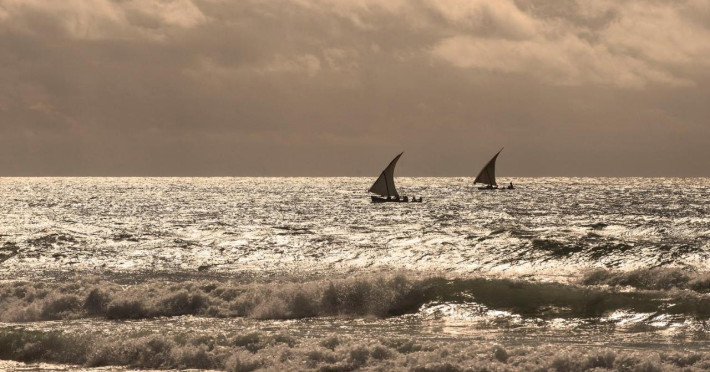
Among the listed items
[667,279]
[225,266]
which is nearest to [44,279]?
[225,266]

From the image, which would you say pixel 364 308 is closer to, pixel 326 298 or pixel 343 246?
pixel 326 298

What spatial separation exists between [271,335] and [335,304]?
6.49 m

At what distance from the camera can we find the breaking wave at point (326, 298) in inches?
1057

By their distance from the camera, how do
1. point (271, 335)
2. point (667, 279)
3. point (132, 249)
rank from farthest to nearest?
point (132, 249) < point (667, 279) < point (271, 335)

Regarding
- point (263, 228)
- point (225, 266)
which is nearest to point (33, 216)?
point (263, 228)

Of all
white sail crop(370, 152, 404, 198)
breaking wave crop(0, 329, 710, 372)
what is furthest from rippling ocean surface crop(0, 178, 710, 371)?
white sail crop(370, 152, 404, 198)

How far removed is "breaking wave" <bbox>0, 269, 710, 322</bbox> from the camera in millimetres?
26844

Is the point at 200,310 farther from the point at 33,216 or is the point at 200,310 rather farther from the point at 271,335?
the point at 33,216

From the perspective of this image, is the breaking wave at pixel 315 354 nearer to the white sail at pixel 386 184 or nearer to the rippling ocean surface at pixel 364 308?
the rippling ocean surface at pixel 364 308

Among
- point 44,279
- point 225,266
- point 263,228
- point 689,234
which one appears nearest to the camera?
point 44,279

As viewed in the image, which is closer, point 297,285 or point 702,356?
point 702,356

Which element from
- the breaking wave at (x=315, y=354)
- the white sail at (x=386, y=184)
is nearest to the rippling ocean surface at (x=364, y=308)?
the breaking wave at (x=315, y=354)

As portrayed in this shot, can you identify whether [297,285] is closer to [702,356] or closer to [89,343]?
[89,343]

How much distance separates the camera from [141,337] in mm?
21891
